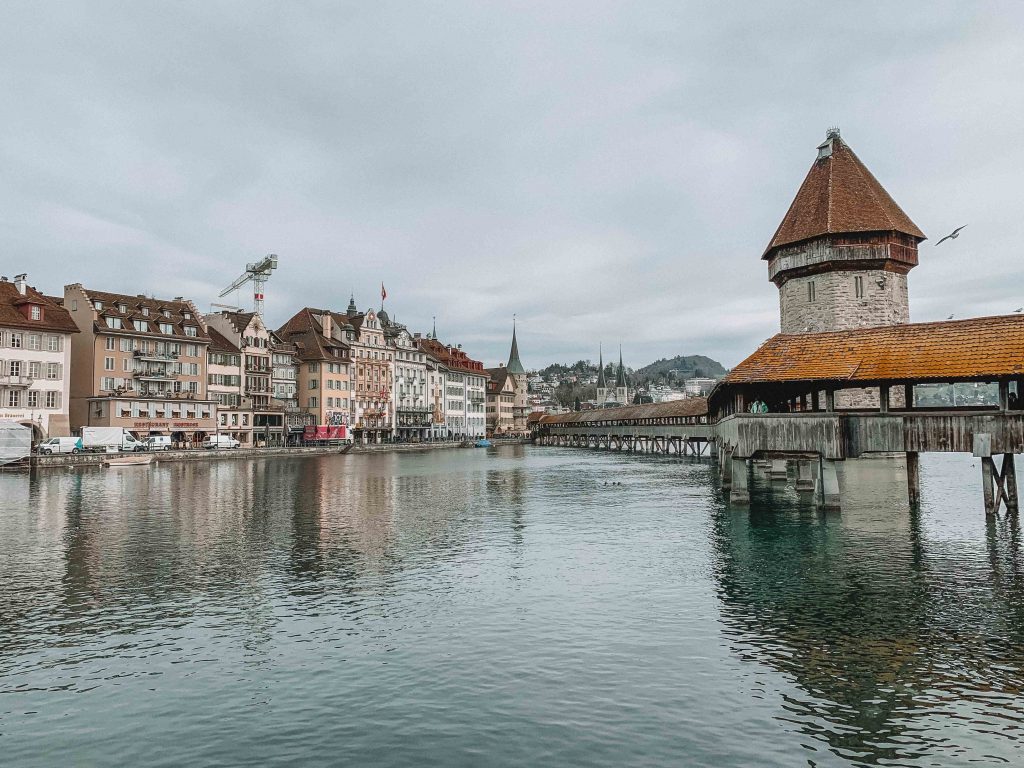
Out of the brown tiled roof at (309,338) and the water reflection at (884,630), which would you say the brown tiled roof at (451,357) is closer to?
the brown tiled roof at (309,338)

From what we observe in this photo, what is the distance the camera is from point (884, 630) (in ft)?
46.8

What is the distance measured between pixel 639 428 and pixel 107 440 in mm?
56430

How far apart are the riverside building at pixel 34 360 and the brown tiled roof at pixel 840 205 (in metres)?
60.1

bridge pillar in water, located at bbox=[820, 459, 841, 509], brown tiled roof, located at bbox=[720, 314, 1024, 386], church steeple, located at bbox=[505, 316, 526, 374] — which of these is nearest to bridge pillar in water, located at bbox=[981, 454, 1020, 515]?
brown tiled roof, located at bbox=[720, 314, 1024, 386]

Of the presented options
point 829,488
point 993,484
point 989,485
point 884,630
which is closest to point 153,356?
point 829,488

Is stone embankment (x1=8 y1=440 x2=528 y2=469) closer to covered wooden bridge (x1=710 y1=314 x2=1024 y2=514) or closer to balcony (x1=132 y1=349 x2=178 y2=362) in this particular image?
balcony (x1=132 y1=349 x2=178 y2=362)

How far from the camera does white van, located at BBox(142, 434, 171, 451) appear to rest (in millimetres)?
73375

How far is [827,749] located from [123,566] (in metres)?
18.6

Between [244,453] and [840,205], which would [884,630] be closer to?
[840,205]

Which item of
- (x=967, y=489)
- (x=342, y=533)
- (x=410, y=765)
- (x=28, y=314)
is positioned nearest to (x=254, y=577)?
(x=342, y=533)

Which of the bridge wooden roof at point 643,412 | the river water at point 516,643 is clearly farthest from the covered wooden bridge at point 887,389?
the bridge wooden roof at point 643,412

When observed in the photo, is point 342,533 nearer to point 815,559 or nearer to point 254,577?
point 254,577

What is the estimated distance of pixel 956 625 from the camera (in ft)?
48.1

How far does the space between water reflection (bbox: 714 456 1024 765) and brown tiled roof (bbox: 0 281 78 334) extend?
2414 inches
